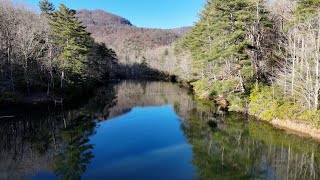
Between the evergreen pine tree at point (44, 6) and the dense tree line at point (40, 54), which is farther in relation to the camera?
the evergreen pine tree at point (44, 6)

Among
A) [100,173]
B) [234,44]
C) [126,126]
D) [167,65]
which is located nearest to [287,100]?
[234,44]

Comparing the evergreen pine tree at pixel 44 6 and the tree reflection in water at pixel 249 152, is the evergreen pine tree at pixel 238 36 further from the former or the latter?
the evergreen pine tree at pixel 44 6

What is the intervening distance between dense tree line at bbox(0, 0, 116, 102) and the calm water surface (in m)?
7.61

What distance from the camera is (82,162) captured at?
1794cm

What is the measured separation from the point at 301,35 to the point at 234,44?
7.13m

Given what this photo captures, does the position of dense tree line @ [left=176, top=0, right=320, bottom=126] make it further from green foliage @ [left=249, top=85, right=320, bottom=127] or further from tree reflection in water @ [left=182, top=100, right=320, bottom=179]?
tree reflection in water @ [left=182, top=100, right=320, bottom=179]

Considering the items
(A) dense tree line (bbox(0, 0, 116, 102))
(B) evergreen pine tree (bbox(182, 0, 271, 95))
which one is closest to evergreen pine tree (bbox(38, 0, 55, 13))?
(A) dense tree line (bbox(0, 0, 116, 102))

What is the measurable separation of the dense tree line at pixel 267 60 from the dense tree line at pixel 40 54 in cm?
2075

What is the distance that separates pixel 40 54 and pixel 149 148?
94.7 feet

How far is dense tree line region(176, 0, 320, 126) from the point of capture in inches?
960

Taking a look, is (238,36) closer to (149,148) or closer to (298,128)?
(298,128)

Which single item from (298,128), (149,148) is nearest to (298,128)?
(298,128)

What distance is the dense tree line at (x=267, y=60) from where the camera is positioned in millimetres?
24386

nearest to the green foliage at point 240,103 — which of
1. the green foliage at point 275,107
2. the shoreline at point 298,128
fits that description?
the green foliage at point 275,107
